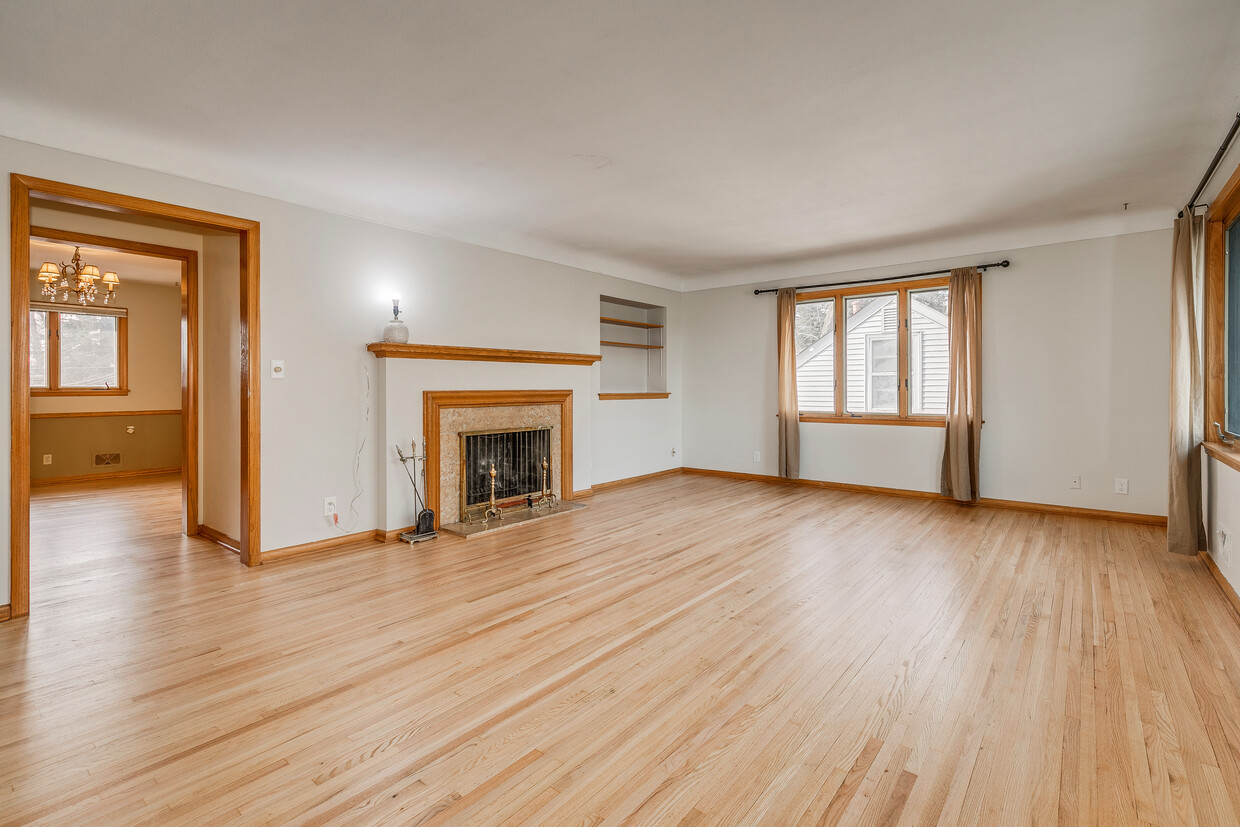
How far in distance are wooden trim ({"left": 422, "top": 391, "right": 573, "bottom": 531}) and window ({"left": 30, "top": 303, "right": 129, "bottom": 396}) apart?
5.74 meters

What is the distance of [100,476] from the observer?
7348mm

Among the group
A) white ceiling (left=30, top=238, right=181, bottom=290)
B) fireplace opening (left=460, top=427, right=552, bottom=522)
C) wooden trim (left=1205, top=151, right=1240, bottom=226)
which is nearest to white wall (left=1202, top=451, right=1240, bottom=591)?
wooden trim (left=1205, top=151, right=1240, bottom=226)

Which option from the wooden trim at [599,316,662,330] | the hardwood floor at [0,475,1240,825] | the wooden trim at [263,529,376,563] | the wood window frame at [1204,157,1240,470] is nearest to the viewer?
the hardwood floor at [0,475,1240,825]

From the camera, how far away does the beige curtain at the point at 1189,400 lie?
3.79 metres

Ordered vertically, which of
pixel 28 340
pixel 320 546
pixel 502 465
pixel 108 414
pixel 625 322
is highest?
pixel 625 322

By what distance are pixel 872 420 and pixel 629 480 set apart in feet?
8.96

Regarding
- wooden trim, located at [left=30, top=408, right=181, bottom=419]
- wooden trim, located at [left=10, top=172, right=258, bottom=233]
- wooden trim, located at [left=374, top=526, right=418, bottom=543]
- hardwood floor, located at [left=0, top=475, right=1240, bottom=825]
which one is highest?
wooden trim, located at [left=10, top=172, right=258, bottom=233]

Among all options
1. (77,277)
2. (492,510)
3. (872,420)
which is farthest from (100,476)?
(872,420)

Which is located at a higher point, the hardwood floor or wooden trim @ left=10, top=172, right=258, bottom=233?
wooden trim @ left=10, top=172, right=258, bottom=233

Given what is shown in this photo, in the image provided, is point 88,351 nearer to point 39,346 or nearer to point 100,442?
point 39,346

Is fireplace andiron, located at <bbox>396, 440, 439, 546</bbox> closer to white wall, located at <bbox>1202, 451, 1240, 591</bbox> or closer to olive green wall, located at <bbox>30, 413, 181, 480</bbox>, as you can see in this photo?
white wall, located at <bbox>1202, 451, 1240, 591</bbox>

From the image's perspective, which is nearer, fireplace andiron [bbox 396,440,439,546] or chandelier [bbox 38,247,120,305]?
fireplace andiron [bbox 396,440,439,546]

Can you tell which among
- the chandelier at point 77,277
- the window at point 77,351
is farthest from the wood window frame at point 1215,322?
the window at point 77,351

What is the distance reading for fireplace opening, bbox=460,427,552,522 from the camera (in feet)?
16.2
